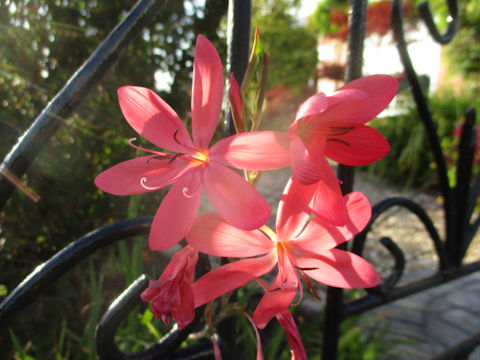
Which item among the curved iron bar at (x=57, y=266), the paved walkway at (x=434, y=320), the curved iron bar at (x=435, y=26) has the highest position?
the curved iron bar at (x=435, y=26)

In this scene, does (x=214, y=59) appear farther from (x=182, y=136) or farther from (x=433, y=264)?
(x=433, y=264)

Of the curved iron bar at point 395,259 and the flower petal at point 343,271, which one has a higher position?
the flower petal at point 343,271

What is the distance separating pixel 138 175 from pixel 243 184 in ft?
0.26

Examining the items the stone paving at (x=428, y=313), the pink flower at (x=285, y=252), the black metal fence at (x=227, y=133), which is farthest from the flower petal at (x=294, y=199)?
the stone paving at (x=428, y=313)

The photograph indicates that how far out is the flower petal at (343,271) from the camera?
0.30 m

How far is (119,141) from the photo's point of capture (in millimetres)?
1298

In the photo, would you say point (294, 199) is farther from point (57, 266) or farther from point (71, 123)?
point (71, 123)

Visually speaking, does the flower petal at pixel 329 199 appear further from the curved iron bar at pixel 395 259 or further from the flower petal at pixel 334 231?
the curved iron bar at pixel 395 259

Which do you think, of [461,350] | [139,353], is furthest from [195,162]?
[461,350]

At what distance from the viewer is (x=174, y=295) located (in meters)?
0.28

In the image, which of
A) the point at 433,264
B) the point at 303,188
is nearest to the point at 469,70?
the point at 433,264

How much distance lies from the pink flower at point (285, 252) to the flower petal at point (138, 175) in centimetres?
4

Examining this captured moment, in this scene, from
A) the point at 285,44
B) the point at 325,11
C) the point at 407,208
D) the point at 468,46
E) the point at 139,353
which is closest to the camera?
the point at 139,353

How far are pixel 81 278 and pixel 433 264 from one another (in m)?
2.31
